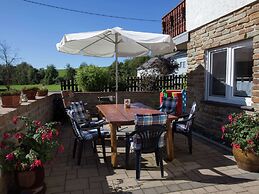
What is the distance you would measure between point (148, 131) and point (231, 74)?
2.91m

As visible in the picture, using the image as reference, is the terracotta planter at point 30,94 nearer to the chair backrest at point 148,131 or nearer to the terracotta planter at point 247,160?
the chair backrest at point 148,131

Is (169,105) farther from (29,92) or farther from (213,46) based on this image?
(29,92)

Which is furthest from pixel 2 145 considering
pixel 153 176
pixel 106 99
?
pixel 106 99

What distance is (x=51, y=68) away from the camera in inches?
1259

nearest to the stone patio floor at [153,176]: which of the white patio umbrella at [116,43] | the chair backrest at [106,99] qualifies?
the white patio umbrella at [116,43]

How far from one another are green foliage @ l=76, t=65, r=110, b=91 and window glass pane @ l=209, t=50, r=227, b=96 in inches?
171

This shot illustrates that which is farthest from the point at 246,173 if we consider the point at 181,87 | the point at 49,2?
the point at 49,2

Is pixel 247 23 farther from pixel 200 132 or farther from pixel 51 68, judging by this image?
pixel 51 68

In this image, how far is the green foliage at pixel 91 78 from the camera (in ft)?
28.8

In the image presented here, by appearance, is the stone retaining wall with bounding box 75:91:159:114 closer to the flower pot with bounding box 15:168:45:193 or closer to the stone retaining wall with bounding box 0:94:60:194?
the stone retaining wall with bounding box 0:94:60:194

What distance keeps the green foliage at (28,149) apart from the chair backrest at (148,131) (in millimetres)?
1213

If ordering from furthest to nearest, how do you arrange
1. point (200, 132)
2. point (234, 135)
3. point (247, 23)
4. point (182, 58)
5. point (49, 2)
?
point (182, 58) < point (49, 2) < point (200, 132) < point (247, 23) < point (234, 135)

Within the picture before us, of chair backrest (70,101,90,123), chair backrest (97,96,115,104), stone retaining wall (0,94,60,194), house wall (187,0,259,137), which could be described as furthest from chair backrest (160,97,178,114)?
stone retaining wall (0,94,60,194)

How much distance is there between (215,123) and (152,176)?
2809mm
